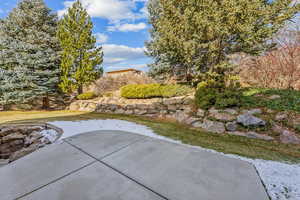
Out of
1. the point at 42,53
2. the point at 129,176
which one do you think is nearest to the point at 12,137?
the point at 129,176

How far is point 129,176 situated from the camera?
72.5 inches

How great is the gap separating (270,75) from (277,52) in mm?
1094

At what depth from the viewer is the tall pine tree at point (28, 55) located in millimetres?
8203

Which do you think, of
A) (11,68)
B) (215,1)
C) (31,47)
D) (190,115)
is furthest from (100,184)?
(11,68)

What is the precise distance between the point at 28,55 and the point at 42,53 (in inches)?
27.5

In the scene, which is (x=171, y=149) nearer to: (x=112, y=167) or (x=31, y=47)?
(x=112, y=167)

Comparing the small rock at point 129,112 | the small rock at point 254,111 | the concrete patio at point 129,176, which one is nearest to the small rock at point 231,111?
the small rock at point 254,111

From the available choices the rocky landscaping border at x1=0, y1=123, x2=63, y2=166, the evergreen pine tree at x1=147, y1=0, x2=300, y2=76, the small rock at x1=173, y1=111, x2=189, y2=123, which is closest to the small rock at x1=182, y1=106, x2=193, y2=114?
the small rock at x1=173, y1=111, x2=189, y2=123

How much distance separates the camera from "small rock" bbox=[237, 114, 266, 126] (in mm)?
4198

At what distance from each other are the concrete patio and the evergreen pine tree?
14.7ft

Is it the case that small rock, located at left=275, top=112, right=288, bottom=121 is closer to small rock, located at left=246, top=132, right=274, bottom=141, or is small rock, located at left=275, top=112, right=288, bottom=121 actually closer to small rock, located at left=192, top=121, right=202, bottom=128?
small rock, located at left=246, top=132, right=274, bottom=141

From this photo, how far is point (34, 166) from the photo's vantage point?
216 cm

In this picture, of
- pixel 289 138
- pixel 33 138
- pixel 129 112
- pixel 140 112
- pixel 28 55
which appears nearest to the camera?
pixel 289 138

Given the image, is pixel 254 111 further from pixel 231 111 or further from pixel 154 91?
pixel 154 91
